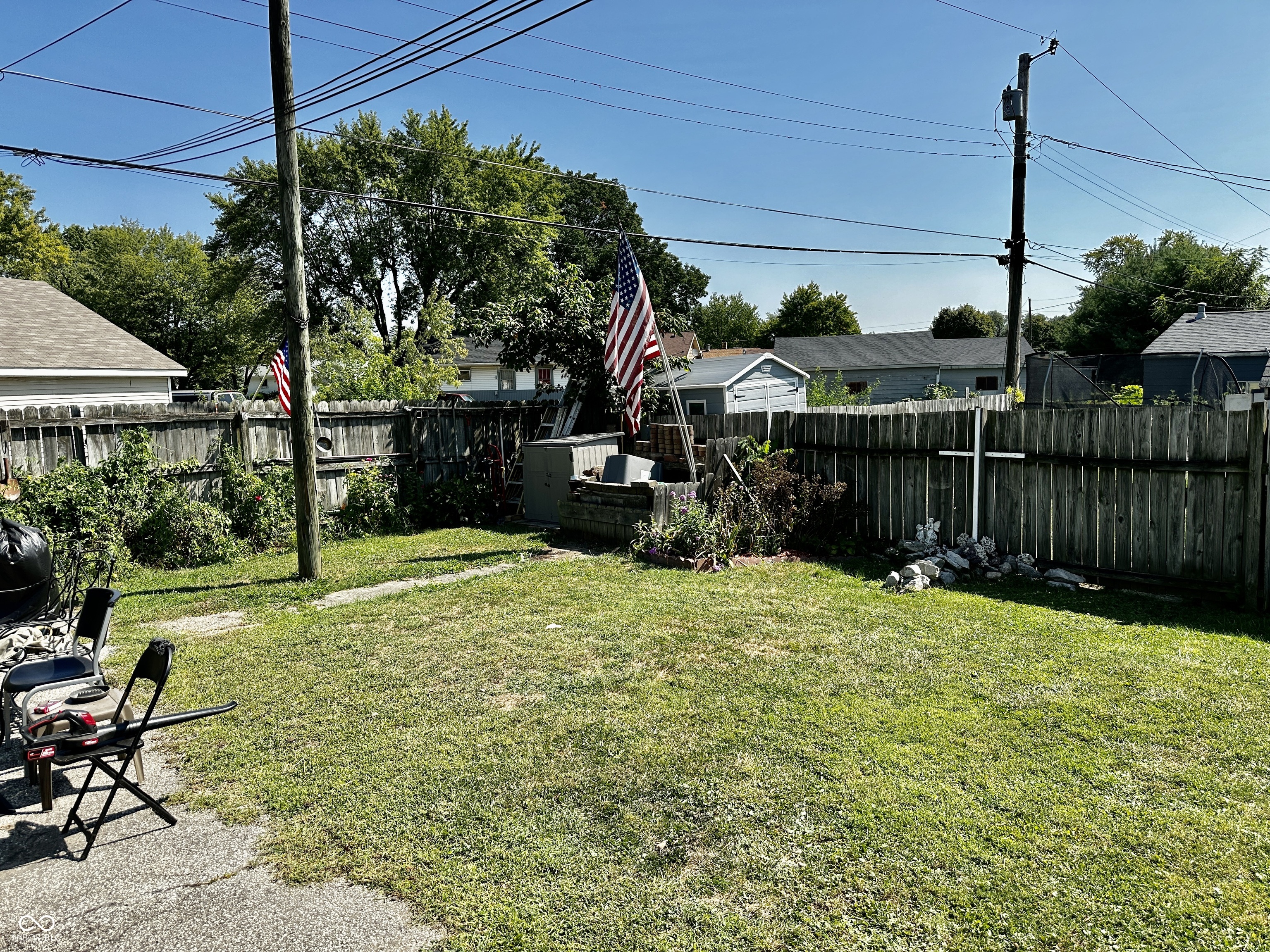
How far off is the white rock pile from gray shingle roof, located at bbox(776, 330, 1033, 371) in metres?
28.6

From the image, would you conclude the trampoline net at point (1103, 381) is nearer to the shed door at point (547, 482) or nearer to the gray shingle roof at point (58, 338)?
the shed door at point (547, 482)

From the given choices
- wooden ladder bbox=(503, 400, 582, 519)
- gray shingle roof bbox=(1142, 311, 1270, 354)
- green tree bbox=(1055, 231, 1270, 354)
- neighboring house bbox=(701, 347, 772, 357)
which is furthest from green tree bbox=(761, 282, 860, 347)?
wooden ladder bbox=(503, 400, 582, 519)

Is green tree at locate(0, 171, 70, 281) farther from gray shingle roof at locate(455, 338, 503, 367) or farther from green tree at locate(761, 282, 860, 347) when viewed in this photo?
green tree at locate(761, 282, 860, 347)

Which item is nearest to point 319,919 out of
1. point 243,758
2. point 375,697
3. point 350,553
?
point 243,758

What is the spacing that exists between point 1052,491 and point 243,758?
7.54 m

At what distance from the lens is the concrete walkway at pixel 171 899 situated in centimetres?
278

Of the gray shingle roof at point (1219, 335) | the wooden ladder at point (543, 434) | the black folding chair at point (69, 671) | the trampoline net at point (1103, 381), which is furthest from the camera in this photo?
the gray shingle roof at point (1219, 335)

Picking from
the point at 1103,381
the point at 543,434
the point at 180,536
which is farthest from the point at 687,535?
the point at 1103,381

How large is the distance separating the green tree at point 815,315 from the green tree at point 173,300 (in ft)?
120

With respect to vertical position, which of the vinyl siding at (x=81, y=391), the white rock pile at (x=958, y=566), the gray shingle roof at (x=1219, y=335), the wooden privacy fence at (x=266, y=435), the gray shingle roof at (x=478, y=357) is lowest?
the white rock pile at (x=958, y=566)

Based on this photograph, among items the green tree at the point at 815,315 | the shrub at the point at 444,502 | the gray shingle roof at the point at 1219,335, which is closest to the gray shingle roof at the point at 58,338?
the shrub at the point at 444,502

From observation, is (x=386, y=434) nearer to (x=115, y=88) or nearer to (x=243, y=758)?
(x=115, y=88)

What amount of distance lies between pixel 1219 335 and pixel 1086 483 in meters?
22.4

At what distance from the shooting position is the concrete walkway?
2781mm
